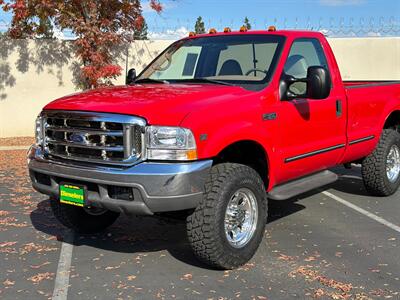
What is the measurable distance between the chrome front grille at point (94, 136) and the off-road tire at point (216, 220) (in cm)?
65

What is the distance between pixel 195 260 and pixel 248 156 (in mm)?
1053

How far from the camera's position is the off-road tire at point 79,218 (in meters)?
5.12

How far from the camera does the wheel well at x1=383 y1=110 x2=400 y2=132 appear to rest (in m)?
6.93

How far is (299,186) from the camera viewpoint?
5066mm

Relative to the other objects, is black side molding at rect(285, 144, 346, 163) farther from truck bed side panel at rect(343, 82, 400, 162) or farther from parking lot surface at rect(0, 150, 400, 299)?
parking lot surface at rect(0, 150, 400, 299)

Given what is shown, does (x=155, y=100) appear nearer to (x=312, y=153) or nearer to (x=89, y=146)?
(x=89, y=146)

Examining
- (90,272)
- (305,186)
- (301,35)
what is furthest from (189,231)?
(301,35)

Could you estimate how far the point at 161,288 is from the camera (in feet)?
12.9

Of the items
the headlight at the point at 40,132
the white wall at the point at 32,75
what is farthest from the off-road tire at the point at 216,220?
the white wall at the point at 32,75

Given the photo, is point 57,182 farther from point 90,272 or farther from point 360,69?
point 360,69

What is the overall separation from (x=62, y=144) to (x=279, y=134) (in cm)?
192

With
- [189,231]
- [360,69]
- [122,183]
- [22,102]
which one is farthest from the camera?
[360,69]

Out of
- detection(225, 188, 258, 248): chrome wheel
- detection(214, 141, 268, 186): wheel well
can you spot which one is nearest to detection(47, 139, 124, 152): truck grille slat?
detection(214, 141, 268, 186): wheel well

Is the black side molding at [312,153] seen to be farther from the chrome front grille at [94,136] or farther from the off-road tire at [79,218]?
the off-road tire at [79,218]
